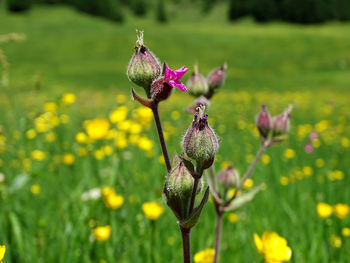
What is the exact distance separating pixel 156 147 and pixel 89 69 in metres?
13.8

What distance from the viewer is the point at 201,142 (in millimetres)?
679

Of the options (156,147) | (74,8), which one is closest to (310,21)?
(74,8)

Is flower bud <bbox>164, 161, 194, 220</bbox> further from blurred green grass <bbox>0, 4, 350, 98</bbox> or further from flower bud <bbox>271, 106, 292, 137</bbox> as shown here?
blurred green grass <bbox>0, 4, 350, 98</bbox>

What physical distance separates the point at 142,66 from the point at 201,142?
0.63 feet

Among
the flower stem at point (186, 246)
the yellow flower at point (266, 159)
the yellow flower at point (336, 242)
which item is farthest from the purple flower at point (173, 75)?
the yellow flower at point (266, 159)

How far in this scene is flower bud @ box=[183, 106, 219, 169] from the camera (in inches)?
26.7

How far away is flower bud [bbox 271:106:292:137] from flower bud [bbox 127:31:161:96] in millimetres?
635

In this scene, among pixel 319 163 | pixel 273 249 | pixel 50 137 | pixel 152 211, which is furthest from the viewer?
pixel 50 137

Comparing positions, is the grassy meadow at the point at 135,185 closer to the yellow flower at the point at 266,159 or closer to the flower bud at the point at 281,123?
the yellow flower at the point at 266,159

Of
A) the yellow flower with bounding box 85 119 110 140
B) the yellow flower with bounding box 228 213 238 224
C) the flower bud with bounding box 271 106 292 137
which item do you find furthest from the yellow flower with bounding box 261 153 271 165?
the flower bud with bounding box 271 106 292 137

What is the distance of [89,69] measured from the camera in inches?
636

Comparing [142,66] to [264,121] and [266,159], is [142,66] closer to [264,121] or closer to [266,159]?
[264,121]

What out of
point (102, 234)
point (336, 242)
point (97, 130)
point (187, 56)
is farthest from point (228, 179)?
point (187, 56)

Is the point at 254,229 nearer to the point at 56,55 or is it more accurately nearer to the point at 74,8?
the point at 56,55
